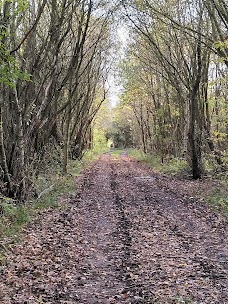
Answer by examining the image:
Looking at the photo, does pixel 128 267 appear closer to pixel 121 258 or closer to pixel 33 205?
pixel 121 258

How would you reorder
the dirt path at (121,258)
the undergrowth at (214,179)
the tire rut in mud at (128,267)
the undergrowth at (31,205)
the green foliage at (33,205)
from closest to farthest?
the tire rut in mud at (128,267) → the dirt path at (121,258) → the undergrowth at (31,205) → the green foliage at (33,205) → the undergrowth at (214,179)

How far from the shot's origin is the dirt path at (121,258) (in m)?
6.00

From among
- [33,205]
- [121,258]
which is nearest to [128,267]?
[121,258]

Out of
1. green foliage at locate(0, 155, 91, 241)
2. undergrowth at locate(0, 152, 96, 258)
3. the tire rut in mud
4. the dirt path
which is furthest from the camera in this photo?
green foliage at locate(0, 155, 91, 241)

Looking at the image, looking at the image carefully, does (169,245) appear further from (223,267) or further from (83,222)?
(83,222)

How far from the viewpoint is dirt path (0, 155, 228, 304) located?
6.00 metres

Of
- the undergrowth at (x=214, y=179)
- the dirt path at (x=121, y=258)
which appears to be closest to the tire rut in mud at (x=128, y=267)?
the dirt path at (x=121, y=258)

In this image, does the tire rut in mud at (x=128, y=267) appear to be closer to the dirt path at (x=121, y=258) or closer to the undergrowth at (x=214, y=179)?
the dirt path at (x=121, y=258)

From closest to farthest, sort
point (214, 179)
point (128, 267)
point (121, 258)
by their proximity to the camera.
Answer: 1. point (128, 267)
2. point (121, 258)
3. point (214, 179)

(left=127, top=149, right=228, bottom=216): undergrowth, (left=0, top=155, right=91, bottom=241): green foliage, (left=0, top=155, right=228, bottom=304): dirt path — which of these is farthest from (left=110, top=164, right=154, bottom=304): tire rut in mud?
(left=127, top=149, right=228, bottom=216): undergrowth

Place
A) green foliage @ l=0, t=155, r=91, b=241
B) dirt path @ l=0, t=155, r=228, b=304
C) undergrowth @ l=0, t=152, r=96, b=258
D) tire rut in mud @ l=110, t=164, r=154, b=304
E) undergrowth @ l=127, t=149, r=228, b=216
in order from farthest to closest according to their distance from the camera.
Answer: undergrowth @ l=127, t=149, r=228, b=216, green foliage @ l=0, t=155, r=91, b=241, undergrowth @ l=0, t=152, r=96, b=258, dirt path @ l=0, t=155, r=228, b=304, tire rut in mud @ l=110, t=164, r=154, b=304

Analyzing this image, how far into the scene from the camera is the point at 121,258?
7.78 metres

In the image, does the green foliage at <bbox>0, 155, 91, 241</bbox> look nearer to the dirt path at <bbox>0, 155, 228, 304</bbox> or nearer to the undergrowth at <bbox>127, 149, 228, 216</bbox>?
the dirt path at <bbox>0, 155, 228, 304</bbox>

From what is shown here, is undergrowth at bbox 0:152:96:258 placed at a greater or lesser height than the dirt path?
greater
